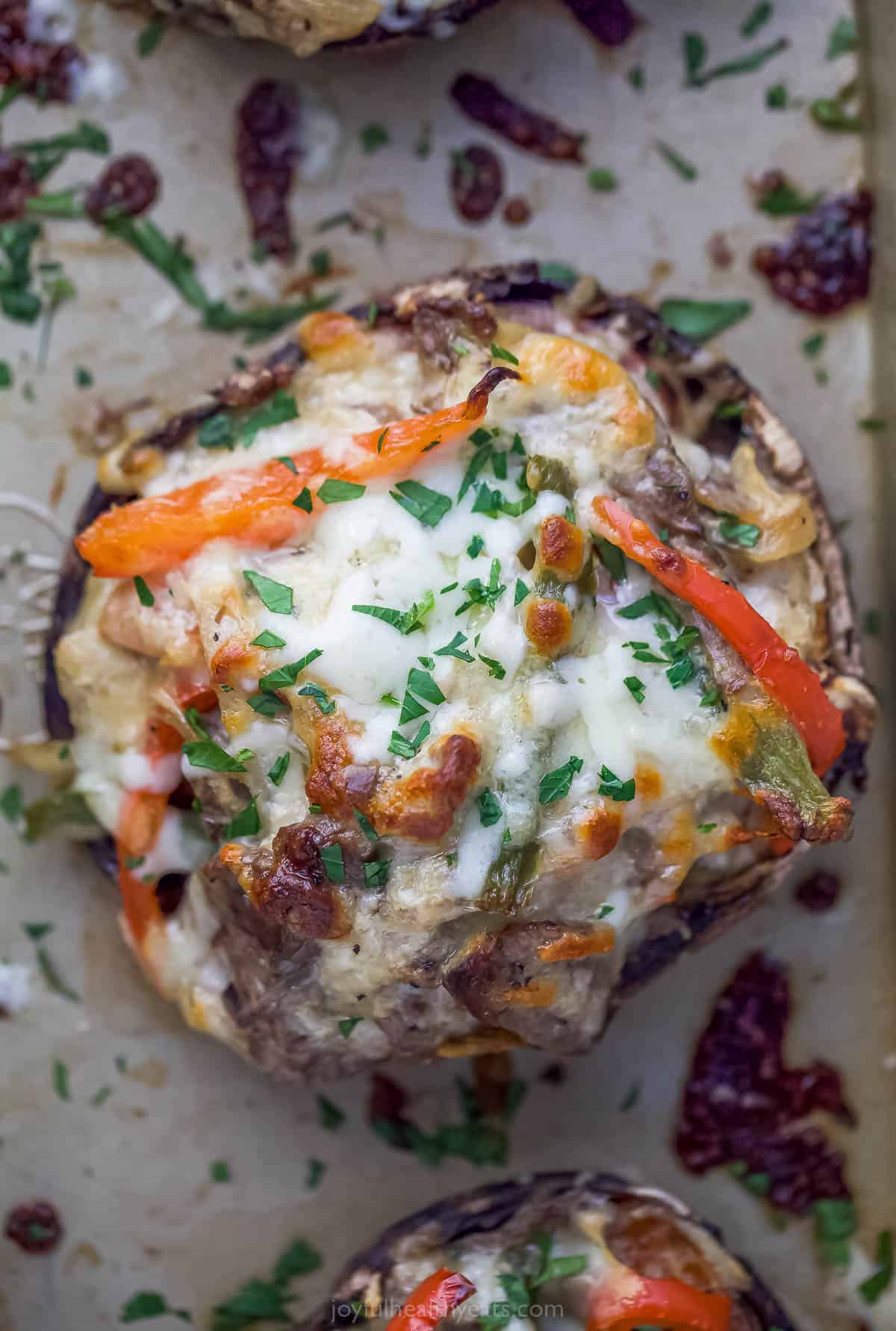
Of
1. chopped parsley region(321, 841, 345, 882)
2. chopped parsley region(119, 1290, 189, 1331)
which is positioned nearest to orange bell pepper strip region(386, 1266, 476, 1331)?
chopped parsley region(119, 1290, 189, 1331)

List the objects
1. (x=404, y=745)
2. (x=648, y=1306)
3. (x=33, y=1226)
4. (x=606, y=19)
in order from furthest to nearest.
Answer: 1. (x=606, y=19)
2. (x=33, y=1226)
3. (x=648, y=1306)
4. (x=404, y=745)

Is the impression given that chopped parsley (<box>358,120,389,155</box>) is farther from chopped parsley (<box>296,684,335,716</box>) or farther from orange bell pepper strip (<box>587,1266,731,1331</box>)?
orange bell pepper strip (<box>587,1266,731,1331</box>)

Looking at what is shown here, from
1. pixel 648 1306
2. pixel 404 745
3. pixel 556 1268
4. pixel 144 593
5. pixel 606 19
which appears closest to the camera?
pixel 404 745

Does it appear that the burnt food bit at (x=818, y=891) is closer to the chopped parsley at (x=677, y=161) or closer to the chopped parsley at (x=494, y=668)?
the chopped parsley at (x=494, y=668)

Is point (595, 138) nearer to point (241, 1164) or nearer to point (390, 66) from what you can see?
point (390, 66)

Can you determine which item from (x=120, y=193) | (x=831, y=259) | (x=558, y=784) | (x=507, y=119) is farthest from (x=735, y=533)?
(x=120, y=193)

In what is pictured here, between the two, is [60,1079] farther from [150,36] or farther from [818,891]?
[150,36]

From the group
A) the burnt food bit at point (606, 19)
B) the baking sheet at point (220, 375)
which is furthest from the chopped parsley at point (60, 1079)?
the burnt food bit at point (606, 19)

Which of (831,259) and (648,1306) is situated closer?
(648,1306)
